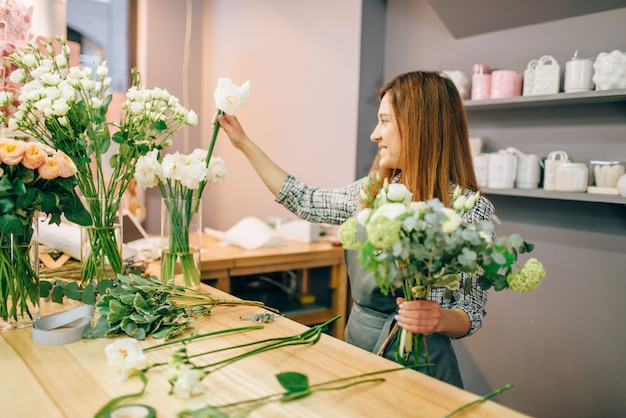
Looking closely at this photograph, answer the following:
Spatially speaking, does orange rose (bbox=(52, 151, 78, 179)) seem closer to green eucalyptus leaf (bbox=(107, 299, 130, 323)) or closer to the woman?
green eucalyptus leaf (bbox=(107, 299, 130, 323))

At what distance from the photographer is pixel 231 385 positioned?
0.86 m

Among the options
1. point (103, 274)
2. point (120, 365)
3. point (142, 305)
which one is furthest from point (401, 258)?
point (103, 274)

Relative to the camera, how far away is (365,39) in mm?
2752

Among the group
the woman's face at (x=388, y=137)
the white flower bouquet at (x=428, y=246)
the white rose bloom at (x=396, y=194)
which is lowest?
the white flower bouquet at (x=428, y=246)

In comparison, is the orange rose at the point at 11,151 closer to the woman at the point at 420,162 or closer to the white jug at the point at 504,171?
the woman at the point at 420,162

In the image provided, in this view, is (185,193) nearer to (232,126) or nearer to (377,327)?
(232,126)

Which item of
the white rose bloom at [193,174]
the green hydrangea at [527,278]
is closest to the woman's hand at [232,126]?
the white rose bloom at [193,174]

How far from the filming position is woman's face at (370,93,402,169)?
1460mm

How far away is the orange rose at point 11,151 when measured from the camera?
40.3 inches

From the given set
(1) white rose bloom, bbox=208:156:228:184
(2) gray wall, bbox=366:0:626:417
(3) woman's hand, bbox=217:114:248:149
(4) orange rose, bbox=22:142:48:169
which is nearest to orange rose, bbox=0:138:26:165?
(4) orange rose, bbox=22:142:48:169

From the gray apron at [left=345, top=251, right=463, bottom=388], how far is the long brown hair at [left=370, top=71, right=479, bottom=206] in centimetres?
26

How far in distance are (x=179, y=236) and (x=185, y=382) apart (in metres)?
0.67

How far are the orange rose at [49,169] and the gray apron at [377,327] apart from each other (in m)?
0.72

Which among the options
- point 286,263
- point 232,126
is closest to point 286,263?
point 286,263
